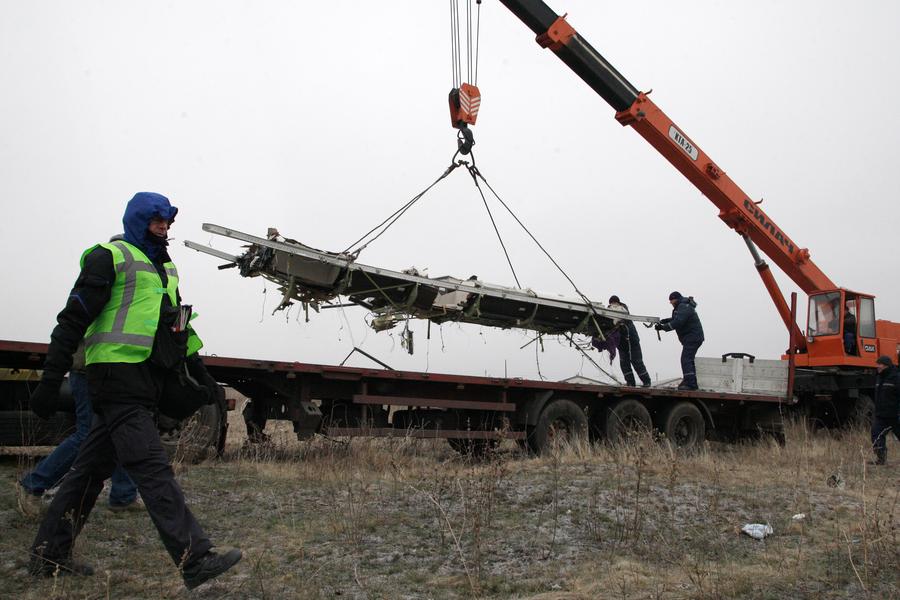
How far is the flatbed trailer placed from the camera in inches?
254

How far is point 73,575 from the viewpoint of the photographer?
3518 millimetres

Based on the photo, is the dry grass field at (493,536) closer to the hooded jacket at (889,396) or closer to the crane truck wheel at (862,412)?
the hooded jacket at (889,396)

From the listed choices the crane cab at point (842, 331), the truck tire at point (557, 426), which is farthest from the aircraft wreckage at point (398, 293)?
the crane cab at point (842, 331)

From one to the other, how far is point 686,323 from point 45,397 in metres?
9.74

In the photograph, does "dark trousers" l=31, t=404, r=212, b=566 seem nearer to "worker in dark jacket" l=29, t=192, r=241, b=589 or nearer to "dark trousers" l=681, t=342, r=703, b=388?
"worker in dark jacket" l=29, t=192, r=241, b=589

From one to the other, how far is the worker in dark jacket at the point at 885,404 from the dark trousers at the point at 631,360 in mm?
3095

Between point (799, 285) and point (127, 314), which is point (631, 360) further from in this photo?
point (127, 314)

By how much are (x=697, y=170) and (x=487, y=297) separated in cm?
482

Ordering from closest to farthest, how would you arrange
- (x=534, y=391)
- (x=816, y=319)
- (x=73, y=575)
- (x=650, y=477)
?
(x=73, y=575) → (x=650, y=477) → (x=534, y=391) → (x=816, y=319)

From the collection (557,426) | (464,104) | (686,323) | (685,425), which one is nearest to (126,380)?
(464,104)

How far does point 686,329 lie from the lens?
11.4 meters

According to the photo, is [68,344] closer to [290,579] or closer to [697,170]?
[290,579]

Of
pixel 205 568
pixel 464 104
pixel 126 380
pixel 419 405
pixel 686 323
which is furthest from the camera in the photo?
pixel 686 323

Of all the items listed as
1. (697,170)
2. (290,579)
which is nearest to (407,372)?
(290,579)
